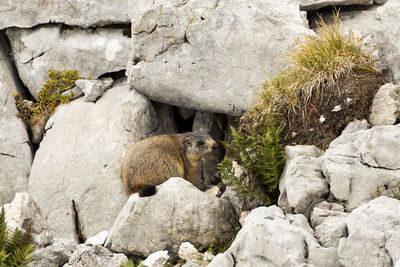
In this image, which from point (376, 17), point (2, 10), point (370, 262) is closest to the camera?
point (370, 262)

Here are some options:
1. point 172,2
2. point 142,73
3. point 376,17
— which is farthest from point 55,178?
point 376,17

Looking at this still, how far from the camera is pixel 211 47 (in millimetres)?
11438

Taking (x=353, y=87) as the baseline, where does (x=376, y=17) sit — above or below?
above

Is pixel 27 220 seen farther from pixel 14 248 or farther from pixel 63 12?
pixel 63 12

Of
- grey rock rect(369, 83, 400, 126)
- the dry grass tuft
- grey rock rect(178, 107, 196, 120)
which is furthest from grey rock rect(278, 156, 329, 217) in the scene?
grey rock rect(178, 107, 196, 120)

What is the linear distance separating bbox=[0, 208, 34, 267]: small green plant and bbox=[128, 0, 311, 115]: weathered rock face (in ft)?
15.7

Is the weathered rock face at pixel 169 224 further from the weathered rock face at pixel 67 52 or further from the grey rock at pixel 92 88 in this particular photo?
the weathered rock face at pixel 67 52

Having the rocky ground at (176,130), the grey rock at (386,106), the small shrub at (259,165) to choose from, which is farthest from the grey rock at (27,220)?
the grey rock at (386,106)

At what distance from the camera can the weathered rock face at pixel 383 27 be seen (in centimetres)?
1089

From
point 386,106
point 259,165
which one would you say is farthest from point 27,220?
point 386,106

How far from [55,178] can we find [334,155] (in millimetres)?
6172

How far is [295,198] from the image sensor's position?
8062 mm

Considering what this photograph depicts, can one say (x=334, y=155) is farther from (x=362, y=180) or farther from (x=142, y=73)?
(x=142, y=73)

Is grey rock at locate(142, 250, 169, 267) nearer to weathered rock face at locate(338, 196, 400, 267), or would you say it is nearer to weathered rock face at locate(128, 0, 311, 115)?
weathered rock face at locate(338, 196, 400, 267)
